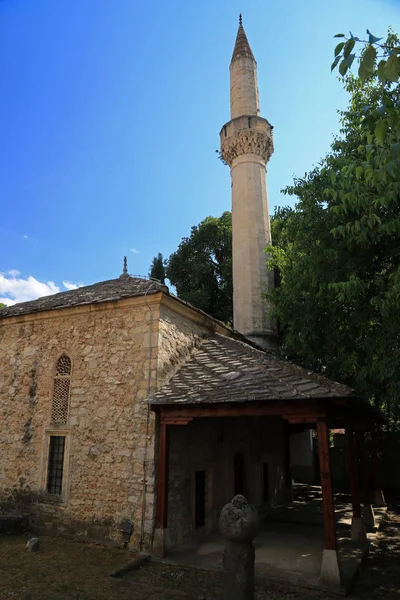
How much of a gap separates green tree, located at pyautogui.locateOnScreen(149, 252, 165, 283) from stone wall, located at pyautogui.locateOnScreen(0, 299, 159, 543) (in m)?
16.6

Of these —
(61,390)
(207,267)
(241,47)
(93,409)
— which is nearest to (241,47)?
(241,47)

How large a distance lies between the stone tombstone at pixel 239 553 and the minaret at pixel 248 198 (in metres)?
11.8

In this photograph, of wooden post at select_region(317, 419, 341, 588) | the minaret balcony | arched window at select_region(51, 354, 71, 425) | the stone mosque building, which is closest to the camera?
wooden post at select_region(317, 419, 341, 588)

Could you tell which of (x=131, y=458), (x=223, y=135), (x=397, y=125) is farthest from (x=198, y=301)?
(x=397, y=125)

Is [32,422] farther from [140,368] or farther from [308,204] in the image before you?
[308,204]

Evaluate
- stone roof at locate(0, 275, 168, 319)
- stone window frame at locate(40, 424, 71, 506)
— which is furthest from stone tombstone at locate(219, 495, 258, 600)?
stone window frame at locate(40, 424, 71, 506)

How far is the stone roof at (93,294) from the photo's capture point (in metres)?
9.43

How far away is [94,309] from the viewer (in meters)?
9.62

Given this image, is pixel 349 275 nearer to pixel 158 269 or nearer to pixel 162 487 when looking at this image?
pixel 162 487

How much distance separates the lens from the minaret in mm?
16562

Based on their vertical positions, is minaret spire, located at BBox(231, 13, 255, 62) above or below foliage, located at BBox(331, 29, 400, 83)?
above

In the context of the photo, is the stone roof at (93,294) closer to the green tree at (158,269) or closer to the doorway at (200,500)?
the doorway at (200,500)

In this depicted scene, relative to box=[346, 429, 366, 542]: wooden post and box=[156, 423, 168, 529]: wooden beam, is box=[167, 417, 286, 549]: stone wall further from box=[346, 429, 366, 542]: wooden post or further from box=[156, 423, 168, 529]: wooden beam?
box=[346, 429, 366, 542]: wooden post

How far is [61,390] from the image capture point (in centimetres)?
973
